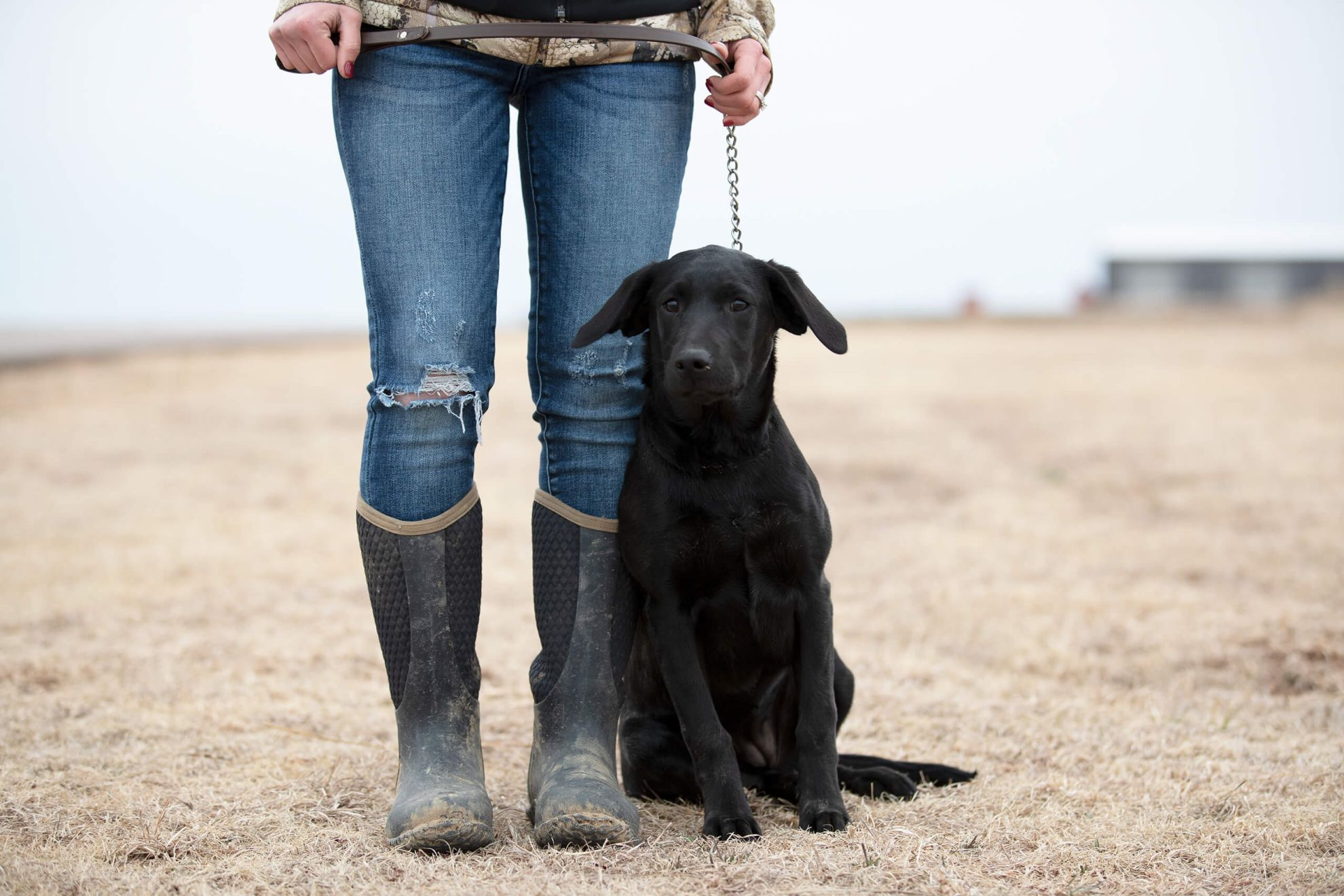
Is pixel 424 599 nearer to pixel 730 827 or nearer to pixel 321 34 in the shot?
Result: pixel 730 827

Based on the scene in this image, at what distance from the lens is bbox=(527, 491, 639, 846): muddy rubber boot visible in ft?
7.93

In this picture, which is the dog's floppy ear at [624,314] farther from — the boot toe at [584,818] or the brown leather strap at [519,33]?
the boot toe at [584,818]

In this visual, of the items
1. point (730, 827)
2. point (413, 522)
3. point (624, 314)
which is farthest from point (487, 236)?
point (730, 827)

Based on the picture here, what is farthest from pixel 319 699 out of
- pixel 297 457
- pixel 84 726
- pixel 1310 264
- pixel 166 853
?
pixel 1310 264

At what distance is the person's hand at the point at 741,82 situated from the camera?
8.32ft

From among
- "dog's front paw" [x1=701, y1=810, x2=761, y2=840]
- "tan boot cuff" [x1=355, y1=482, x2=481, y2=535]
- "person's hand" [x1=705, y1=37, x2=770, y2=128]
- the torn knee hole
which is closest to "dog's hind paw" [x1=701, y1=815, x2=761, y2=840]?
"dog's front paw" [x1=701, y1=810, x2=761, y2=840]

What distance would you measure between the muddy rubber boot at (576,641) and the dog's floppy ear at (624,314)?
1.22ft

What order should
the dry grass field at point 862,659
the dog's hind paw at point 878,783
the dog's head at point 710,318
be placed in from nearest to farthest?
the dry grass field at point 862,659 < the dog's head at point 710,318 < the dog's hind paw at point 878,783

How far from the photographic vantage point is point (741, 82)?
8.34ft

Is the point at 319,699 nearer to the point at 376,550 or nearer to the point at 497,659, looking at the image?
the point at 497,659

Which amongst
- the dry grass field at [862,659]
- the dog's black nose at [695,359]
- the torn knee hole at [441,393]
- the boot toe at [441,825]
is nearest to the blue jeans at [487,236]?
the torn knee hole at [441,393]

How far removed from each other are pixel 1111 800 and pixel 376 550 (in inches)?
62.8

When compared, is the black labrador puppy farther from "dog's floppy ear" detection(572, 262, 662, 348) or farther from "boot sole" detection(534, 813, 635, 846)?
"boot sole" detection(534, 813, 635, 846)

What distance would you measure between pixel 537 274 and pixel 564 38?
466mm
